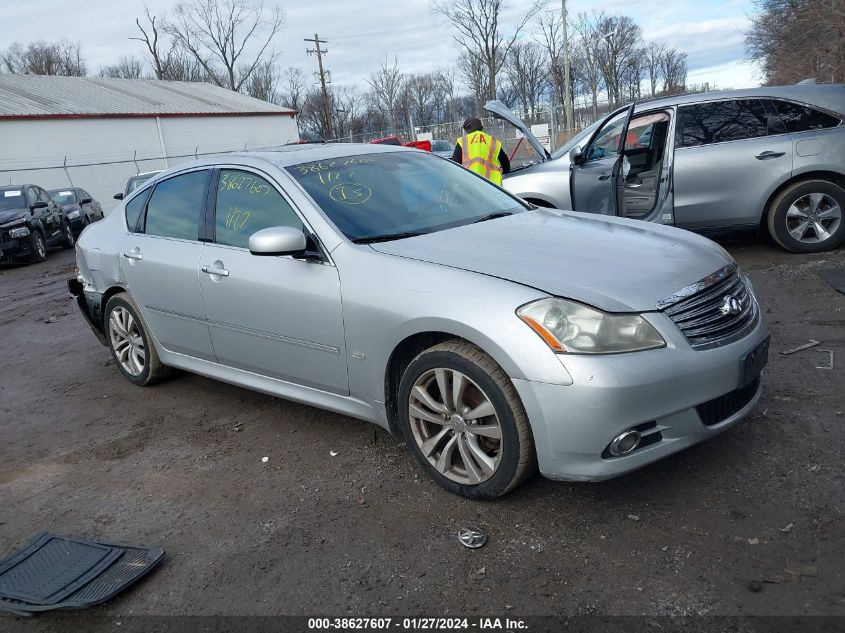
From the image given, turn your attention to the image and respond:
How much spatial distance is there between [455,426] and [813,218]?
582 centimetres

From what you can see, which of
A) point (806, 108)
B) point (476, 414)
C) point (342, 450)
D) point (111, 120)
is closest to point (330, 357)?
point (342, 450)

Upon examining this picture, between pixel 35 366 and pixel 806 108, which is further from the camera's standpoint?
pixel 806 108

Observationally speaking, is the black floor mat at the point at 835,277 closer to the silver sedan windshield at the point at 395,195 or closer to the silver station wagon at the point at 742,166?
the silver station wagon at the point at 742,166

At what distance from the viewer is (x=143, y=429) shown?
4.59 m

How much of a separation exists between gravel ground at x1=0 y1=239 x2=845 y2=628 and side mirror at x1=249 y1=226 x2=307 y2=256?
3.86 feet

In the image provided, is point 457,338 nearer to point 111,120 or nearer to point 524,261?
point 524,261

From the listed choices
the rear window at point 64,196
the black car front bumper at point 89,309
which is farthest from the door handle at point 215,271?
the rear window at point 64,196

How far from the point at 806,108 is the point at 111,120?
1260 inches

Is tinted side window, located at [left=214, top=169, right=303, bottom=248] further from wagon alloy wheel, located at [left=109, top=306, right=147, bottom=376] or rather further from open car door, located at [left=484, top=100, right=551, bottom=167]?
open car door, located at [left=484, top=100, right=551, bottom=167]

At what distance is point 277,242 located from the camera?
346cm

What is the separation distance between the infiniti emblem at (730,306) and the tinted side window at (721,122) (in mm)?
4719

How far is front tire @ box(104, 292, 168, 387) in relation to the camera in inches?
200

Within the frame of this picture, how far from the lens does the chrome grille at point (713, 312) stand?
2.92 metres

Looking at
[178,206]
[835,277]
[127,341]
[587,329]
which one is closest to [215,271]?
[178,206]
